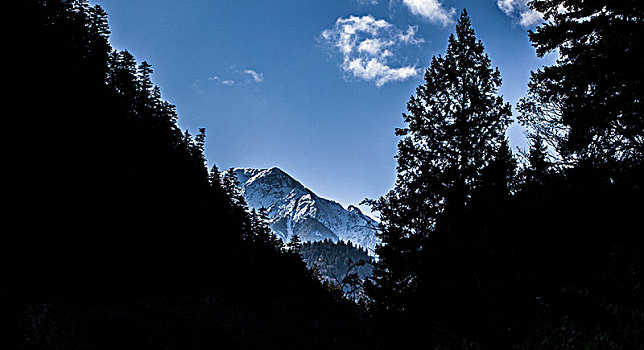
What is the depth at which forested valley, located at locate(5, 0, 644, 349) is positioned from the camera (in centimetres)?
721

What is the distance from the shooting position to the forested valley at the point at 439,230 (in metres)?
7.21

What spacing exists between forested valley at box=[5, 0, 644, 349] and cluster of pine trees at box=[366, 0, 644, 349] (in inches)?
2.1

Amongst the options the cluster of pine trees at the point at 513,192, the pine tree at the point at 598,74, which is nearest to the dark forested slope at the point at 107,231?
the cluster of pine trees at the point at 513,192

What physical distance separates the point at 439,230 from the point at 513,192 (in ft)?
12.5

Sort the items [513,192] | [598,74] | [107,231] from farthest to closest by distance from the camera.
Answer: [107,231]
[513,192]
[598,74]

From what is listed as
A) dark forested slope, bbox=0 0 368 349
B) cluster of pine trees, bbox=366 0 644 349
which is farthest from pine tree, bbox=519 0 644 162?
dark forested slope, bbox=0 0 368 349

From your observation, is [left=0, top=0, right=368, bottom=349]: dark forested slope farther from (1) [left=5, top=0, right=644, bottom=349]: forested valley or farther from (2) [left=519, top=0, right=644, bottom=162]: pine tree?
(2) [left=519, top=0, right=644, bottom=162]: pine tree

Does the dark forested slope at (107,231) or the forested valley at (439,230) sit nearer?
the forested valley at (439,230)

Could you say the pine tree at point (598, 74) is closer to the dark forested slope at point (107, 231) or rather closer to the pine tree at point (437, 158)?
the pine tree at point (437, 158)

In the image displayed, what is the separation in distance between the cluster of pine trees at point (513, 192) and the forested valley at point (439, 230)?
5 cm

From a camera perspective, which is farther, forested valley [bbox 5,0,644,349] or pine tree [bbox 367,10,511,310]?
pine tree [bbox 367,10,511,310]

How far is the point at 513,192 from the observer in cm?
1282

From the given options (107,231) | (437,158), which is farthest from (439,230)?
(107,231)

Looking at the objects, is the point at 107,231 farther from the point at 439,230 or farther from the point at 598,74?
the point at 598,74
